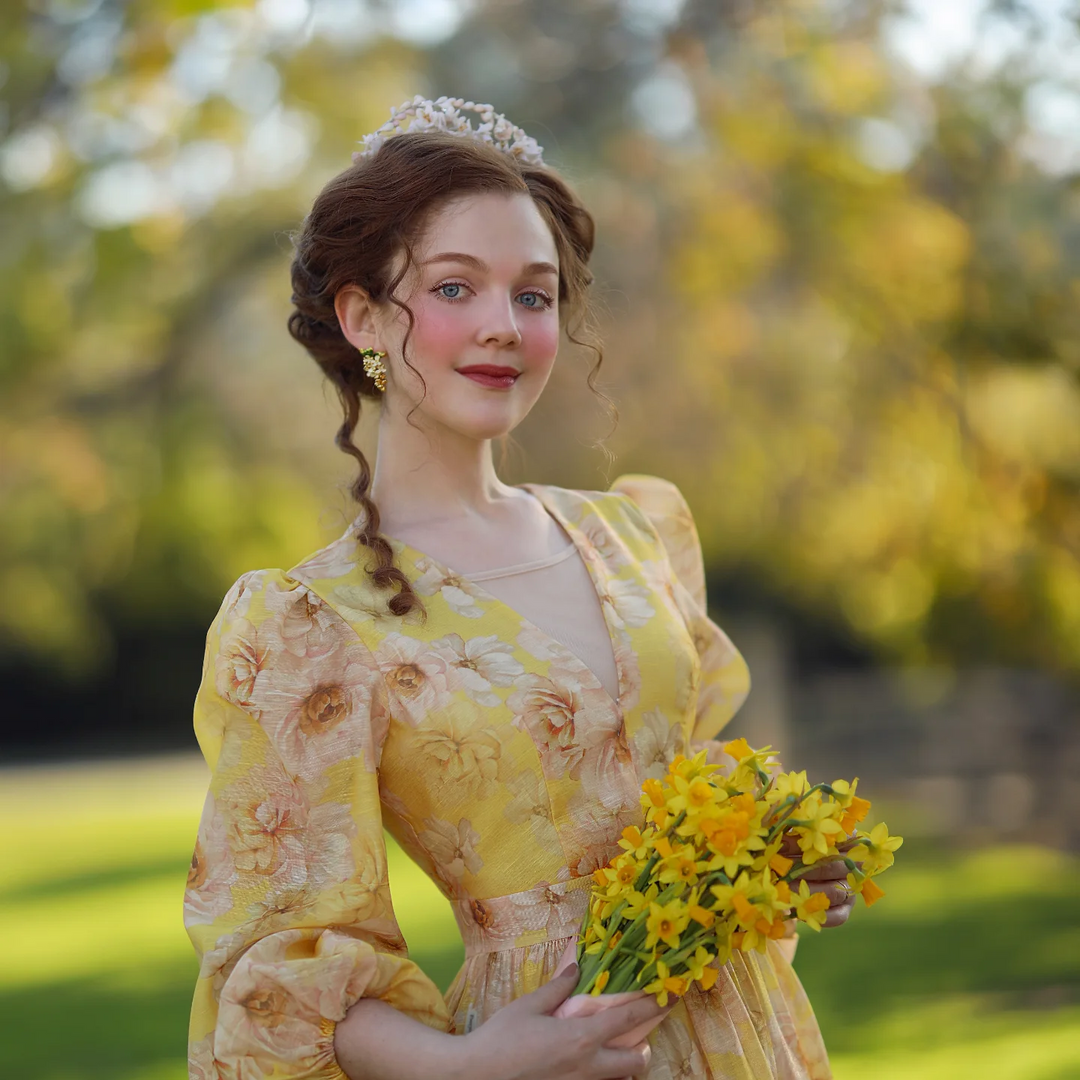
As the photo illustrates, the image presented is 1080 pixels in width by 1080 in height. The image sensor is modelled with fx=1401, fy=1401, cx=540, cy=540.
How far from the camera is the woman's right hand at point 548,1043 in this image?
4.84 ft

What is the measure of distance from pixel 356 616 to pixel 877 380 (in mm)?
5061

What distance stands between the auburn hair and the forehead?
0.04ft

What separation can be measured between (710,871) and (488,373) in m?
0.67

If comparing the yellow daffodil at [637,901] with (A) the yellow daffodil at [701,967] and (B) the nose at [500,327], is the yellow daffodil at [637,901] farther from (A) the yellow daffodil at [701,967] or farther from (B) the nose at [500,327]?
(B) the nose at [500,327]

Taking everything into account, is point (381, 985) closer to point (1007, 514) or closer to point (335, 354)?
point (335, 354)

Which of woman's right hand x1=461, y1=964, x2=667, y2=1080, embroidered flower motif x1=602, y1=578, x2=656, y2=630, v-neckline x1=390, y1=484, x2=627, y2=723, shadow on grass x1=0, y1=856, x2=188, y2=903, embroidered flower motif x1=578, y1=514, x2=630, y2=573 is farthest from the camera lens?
shadow on grass x1=0, y1=856, x2=188, y2=903

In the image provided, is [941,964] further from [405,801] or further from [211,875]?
[211,875]

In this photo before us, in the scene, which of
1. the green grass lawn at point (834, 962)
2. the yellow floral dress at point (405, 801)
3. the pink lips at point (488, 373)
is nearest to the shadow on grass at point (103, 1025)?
the green grass lawn at point (834, 962)

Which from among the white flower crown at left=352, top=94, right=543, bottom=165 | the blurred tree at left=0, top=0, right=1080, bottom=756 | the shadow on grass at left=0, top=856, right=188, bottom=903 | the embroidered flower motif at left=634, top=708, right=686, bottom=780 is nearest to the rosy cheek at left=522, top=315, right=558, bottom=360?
the white flower crown at left=352, top=94, right=543, bottom=165

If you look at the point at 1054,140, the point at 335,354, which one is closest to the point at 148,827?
the point at 1054,140

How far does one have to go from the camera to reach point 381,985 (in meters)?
1.54

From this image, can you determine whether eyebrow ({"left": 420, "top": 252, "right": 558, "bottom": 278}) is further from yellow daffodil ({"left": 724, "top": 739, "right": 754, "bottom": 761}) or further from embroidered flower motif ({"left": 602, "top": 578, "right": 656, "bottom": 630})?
yellow daffodil ({"left": 724, "top": 739, "right": 754, "bottom": 761})

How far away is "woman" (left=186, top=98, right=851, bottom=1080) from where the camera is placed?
60.0 inches

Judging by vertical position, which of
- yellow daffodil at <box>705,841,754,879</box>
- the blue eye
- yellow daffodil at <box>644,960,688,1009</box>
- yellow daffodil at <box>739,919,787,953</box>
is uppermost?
the blue eye
